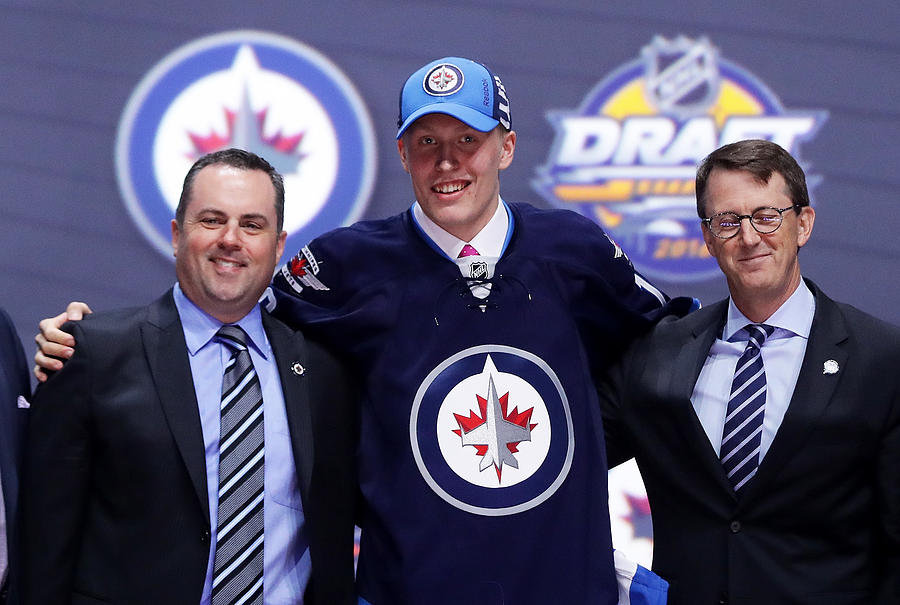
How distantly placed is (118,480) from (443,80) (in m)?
1.01

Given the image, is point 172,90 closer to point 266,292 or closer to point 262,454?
point 266,292

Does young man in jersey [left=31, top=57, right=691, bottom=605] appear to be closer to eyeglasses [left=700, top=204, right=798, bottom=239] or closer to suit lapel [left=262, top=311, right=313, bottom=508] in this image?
suit lapel [left=262, top=311, right=313, bottom=508]

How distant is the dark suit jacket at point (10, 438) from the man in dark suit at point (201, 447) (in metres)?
0.09

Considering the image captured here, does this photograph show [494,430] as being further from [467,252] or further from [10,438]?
[10,438]

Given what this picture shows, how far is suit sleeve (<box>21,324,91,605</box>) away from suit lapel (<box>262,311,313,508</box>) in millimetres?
364

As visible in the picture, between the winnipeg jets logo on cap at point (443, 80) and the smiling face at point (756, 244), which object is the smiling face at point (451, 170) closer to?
the winnipeg jets logo on cap at point (443, 80)

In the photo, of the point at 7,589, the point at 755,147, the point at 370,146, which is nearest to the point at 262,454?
the point at 7,589

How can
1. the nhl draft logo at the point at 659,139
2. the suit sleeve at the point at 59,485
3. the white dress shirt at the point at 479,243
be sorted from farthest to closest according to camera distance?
the nhl draft logo at the point at 659,139, the white dress shirt at the point at 479,243, the suit sleeve at the point at 59,485

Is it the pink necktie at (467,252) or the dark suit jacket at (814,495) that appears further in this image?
the pink necktie at (467,252)

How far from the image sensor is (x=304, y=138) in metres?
3.71

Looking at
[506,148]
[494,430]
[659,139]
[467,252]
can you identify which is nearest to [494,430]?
[494,430]

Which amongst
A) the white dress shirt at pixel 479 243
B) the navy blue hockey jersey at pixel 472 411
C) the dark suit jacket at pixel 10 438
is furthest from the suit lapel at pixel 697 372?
the dark suit jacket at pixel 10 438

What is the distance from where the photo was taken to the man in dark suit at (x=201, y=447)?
1857mm

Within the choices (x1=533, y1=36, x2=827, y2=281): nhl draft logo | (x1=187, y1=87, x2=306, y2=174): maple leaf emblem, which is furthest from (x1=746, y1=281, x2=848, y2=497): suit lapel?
→ (x1=187, y1=87, x2=306, y2=174): maple leaf emblem
